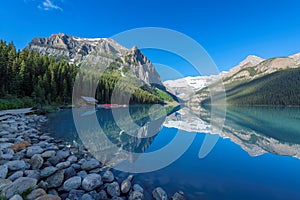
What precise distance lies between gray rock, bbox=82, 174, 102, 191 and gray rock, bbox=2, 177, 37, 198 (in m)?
1.05

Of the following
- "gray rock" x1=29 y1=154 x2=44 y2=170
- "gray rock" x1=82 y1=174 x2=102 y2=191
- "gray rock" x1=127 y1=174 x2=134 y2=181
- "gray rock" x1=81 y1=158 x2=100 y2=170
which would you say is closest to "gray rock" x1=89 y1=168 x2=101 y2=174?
"gray rock" x1=81 y1=158 x2=100 y2=170

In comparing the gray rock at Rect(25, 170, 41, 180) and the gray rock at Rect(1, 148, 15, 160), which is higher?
the gray rock at Rect(1, 148, 15, 160)

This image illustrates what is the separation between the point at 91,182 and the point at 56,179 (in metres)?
0.94

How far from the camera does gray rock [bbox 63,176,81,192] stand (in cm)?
370

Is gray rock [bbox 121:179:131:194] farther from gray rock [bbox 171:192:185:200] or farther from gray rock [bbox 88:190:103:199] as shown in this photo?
gray rock [bbox 171:192:185:200]

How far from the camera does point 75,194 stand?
11.3ft

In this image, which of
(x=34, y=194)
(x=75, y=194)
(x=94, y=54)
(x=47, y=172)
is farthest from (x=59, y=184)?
(x=94, y=54)

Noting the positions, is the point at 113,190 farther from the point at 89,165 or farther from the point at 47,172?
the point at 47,172

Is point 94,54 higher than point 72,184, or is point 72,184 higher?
point 94,54

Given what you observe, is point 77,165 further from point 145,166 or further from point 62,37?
point 62,37

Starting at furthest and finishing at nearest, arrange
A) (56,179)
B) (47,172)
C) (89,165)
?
(89,165), (47,172), (56,179)

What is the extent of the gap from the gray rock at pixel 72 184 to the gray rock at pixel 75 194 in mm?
227

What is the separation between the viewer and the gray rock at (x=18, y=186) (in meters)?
2.94

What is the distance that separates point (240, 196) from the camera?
4.02 meters
